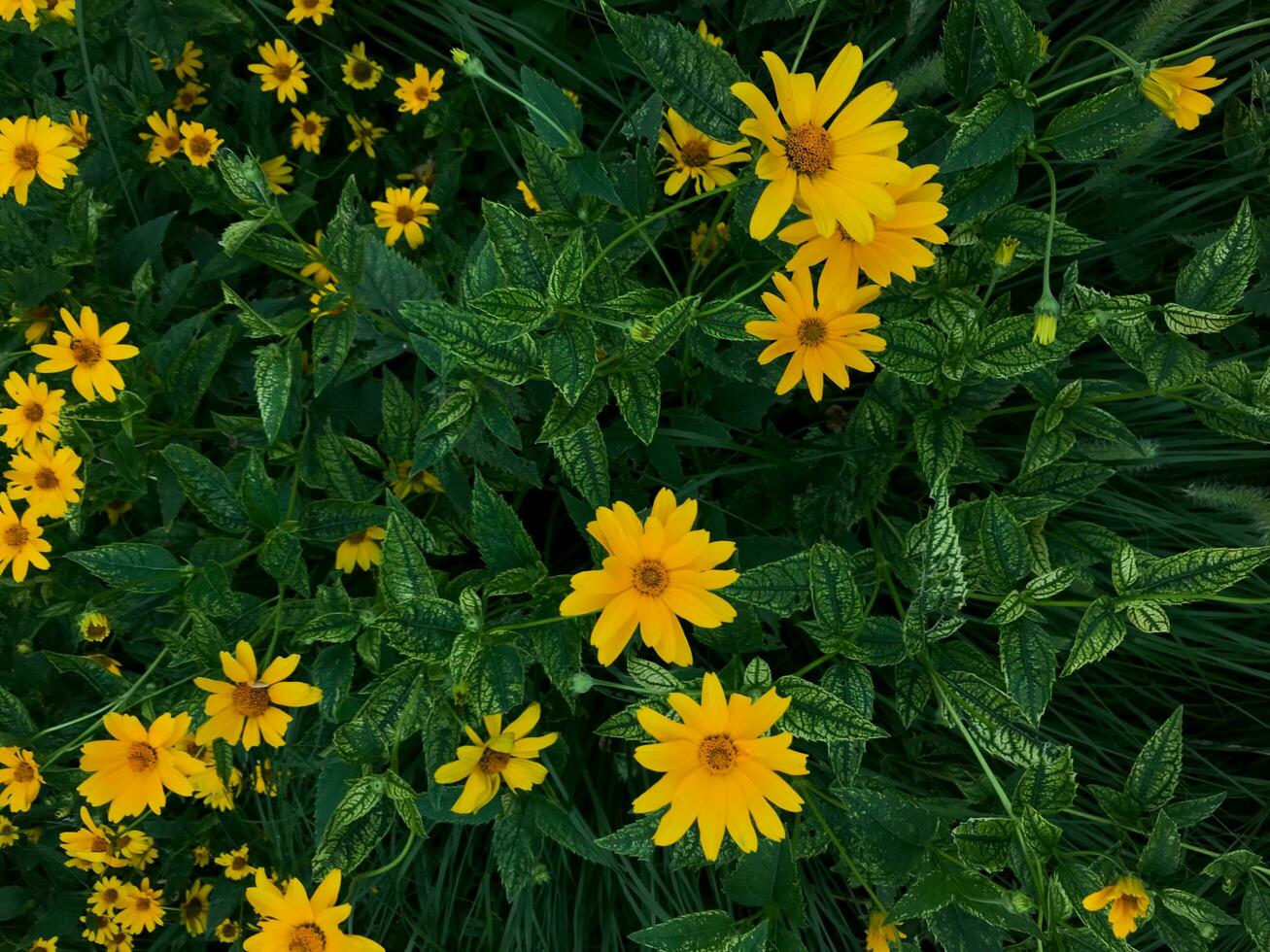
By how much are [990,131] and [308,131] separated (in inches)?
85.8

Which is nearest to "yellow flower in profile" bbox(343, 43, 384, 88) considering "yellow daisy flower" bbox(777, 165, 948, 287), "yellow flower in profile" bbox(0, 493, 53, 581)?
"yellow flower in profile" bbox(0, 493, 53, 581)

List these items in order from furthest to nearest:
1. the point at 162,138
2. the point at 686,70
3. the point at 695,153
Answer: the point at 162,138 < the point at 695,153 < the point at 686,70

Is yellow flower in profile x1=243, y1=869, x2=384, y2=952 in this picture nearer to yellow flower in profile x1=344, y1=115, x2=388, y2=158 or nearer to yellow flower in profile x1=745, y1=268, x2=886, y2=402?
yellow flower in profile x1=745, y1=268, x2=886, y2=402

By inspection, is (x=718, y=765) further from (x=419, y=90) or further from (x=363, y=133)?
(x=363, y=133)

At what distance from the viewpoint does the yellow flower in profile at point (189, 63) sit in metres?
2.86

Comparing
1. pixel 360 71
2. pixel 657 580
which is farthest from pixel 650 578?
pixel 360 71

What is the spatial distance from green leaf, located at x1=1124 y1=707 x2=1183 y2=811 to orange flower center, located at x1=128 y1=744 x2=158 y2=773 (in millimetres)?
1983

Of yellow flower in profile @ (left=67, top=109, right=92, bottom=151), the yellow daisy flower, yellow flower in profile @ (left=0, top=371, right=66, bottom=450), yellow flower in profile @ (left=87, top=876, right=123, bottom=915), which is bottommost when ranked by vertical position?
yellow flower in profile @ (left=87, top=876, right=123, bottom=915)

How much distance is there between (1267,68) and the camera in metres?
2.53

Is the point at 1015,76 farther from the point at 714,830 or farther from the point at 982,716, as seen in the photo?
the point at 714,830

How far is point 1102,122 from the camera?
160 cm

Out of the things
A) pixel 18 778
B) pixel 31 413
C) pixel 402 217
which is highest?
pixel 402 217

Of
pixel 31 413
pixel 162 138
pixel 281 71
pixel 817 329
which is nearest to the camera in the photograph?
pixel 817 329

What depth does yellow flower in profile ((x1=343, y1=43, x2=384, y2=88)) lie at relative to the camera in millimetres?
2891
